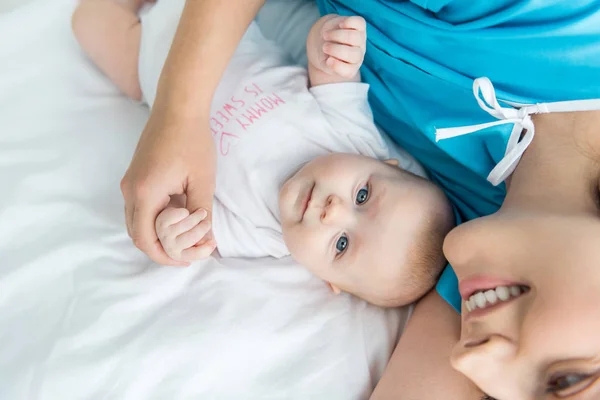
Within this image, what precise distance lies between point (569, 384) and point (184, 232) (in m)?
0.51

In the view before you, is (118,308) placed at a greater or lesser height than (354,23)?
lesser

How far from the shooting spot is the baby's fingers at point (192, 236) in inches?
30.5

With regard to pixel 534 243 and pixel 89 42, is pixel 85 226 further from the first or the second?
pixel 534 243

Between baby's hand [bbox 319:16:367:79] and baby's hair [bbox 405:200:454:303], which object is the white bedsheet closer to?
baby's hair [bbox 405:200:454:303]

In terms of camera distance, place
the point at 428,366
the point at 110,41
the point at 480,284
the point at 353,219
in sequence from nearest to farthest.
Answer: the point at 480,284, the point at 428,366, the point at 353,219, the point at 110,41

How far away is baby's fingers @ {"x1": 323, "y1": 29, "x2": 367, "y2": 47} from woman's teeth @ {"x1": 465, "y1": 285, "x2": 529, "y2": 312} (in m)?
0.43

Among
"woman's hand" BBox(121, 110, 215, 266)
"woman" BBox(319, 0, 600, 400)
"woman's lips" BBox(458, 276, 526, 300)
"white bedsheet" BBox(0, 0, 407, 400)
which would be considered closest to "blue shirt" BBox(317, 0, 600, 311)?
"woman" BBox(319, 0, 600, 400)

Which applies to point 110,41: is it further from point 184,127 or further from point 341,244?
point 341,244

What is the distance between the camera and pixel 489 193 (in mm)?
896

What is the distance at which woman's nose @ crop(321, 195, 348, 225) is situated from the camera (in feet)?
2.89

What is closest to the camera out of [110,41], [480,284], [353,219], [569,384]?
[569,384]

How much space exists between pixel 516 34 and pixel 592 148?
192 mm

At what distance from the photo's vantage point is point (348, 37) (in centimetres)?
86

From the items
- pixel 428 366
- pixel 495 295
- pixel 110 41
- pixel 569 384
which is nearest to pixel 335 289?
pixel 428 366
